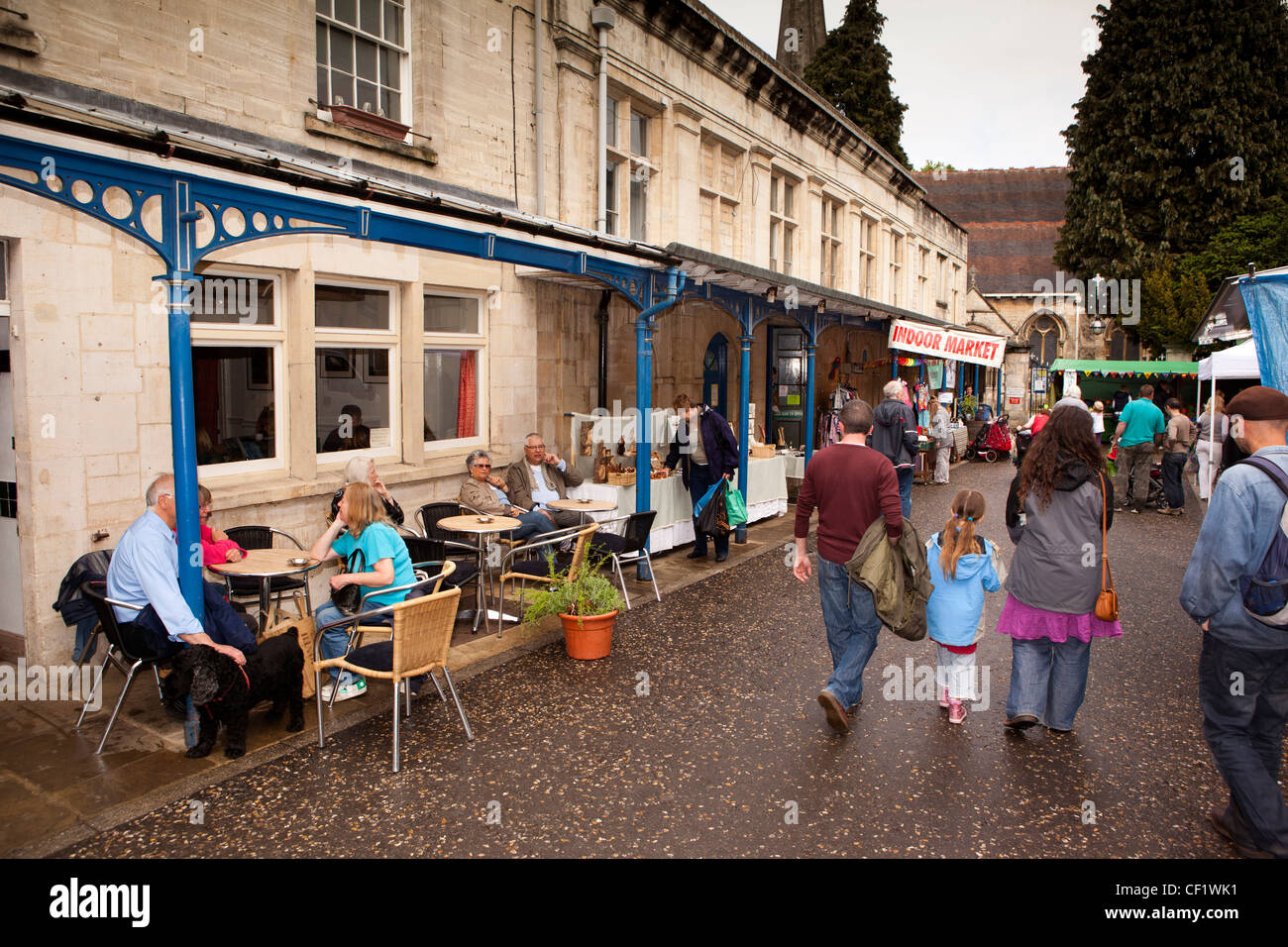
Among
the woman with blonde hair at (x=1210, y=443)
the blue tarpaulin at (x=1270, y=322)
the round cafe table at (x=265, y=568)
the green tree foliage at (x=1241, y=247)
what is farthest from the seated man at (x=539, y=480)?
the green tree foliage at (x=1241, y=247)

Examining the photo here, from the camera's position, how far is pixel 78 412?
5672mm

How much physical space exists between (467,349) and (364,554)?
425 cm

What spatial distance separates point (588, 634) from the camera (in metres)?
6.26

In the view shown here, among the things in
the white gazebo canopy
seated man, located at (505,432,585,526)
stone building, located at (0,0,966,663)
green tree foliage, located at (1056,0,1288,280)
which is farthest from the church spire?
seated man, located at (505,432,585,526)

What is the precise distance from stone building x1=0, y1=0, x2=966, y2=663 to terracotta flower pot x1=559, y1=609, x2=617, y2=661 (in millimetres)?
2601

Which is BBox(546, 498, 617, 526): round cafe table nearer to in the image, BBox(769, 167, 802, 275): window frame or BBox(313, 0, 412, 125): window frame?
BBox(313, 0, 412, 125): window frame

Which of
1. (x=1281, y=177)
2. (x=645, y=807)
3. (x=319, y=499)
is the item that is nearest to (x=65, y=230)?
(x=319, y=499)

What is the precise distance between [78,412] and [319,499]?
6.79 feet

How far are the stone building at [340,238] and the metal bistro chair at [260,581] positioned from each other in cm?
27

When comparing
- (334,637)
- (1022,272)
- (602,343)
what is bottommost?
(334,637)

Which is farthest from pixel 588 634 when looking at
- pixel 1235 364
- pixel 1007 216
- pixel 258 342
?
pixel 1007 216

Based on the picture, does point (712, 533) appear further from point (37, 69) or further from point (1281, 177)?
point (1281, 177)

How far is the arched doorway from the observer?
14.8m

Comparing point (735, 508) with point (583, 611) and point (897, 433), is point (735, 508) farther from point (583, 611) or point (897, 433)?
point (583, 611)
